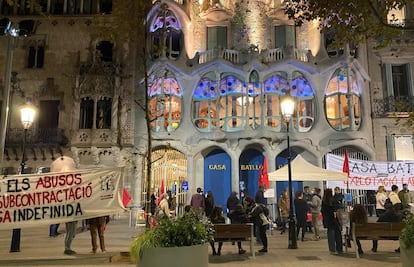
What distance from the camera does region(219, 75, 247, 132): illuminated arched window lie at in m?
24.5

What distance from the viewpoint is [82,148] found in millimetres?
24797

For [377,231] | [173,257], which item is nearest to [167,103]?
[377,231]

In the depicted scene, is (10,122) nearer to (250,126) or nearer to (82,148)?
(82,148)

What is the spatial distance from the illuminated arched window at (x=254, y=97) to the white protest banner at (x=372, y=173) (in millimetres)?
7705

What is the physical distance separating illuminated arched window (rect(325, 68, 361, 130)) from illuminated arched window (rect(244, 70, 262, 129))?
14.5 feet

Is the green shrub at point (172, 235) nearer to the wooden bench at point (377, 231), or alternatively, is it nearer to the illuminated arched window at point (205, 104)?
the wooden bench at point (377, 231)

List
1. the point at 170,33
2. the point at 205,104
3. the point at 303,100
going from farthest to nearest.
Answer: the point at 170,33
the point at 205,104
the point at 303,100

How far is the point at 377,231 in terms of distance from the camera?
33.7 ft

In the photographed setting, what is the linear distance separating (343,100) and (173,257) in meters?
20.6

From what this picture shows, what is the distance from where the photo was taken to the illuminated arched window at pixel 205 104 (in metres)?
24.9

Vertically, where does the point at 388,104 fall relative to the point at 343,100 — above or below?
below

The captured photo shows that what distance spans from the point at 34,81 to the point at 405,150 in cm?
2530

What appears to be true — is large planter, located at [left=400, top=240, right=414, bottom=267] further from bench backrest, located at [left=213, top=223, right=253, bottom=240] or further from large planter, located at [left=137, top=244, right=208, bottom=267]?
large planter, located at [left=137, top=244, right=208, bottom=267]

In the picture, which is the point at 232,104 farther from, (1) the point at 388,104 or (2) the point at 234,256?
(2) the point at 234,256
